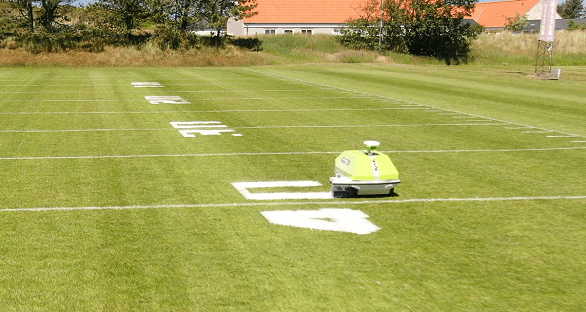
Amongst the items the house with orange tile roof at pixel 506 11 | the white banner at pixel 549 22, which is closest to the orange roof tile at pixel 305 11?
the house with orange tile roof at pixel 506 11

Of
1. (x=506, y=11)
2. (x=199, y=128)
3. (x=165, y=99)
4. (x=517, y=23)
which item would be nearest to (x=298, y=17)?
(x=517, y=23)

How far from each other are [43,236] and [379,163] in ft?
13.8

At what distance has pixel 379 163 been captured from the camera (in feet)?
29.7

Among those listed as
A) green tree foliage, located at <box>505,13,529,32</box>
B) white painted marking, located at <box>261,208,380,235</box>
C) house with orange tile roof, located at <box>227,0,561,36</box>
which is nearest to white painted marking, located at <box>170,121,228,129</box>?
white painted marking, located at <box>261,208,380,235</box>

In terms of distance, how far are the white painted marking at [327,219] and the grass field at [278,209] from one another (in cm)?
13

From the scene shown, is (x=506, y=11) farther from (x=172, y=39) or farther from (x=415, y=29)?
(x=172, y=39)

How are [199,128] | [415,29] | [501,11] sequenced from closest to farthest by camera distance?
[199,128] < [415,29] < [501,11]

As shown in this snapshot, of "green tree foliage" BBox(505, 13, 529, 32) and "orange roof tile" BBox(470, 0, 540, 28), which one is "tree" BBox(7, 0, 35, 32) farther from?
"orange roof tile" BBox(470, 0, 540, 28)

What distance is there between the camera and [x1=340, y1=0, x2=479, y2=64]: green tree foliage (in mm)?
64562

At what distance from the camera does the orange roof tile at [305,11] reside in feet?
285

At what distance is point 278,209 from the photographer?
8906mm

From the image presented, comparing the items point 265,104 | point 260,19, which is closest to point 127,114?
point 265,104

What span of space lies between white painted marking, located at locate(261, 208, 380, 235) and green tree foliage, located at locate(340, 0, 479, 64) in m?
56.4

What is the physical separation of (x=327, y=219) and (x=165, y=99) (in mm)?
16483
